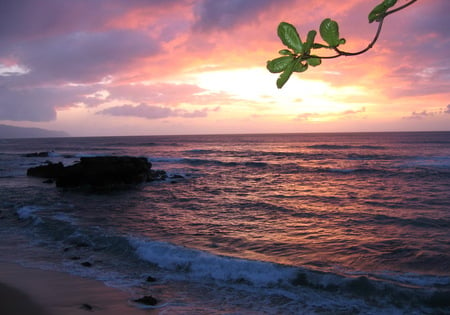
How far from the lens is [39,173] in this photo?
3011cm

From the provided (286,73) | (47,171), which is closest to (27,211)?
(47,171)

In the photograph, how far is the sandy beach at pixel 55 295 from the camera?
6.11 metres

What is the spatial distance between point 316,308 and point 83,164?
952 inches

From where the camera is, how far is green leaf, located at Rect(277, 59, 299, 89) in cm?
122

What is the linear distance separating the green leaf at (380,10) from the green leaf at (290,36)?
283mm

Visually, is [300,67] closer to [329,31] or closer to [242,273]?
[329,31]

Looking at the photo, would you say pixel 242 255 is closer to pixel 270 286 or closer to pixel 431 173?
pixel 270 286

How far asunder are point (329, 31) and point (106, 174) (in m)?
25.5

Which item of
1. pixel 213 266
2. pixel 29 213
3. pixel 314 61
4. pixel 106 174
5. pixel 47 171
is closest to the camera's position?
pixel 314 61

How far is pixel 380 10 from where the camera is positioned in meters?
1.17

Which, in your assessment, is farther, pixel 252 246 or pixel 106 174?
pixel 106 174

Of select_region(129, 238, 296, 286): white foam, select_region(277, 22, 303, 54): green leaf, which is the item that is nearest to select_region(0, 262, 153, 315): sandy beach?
select_region(129, 238, 296, 286): white foam

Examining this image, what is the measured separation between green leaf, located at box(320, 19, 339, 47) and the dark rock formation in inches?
955

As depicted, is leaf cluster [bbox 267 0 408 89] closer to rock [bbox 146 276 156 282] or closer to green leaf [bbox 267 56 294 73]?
green leaf [bbox 267 56 294 73]
